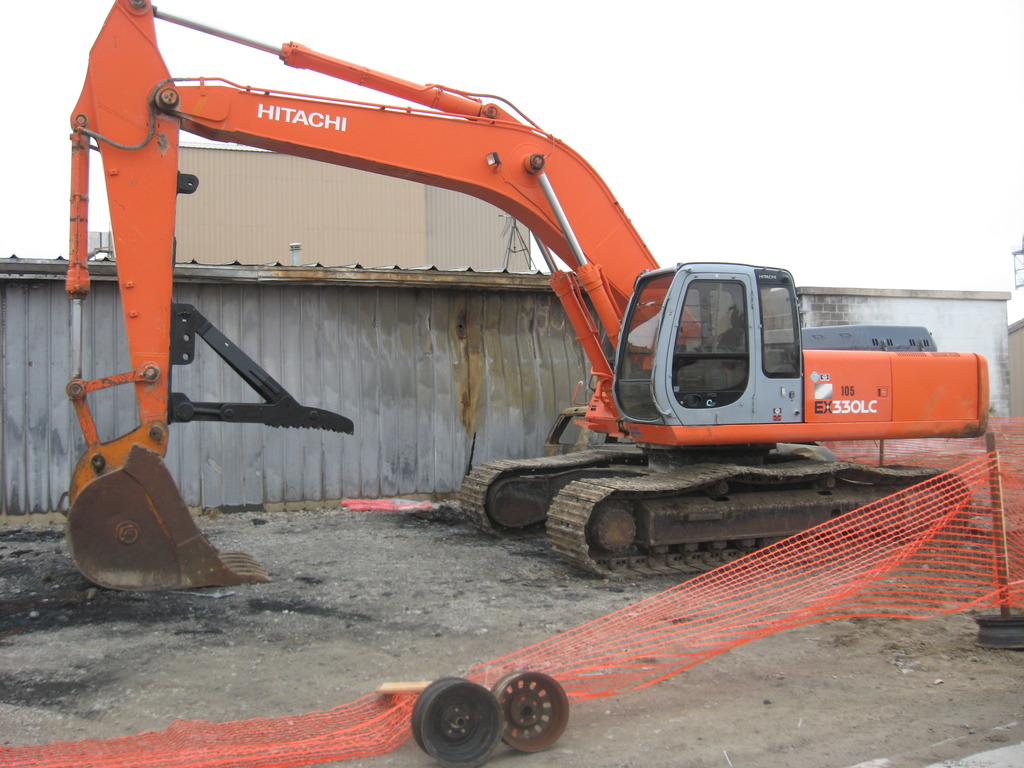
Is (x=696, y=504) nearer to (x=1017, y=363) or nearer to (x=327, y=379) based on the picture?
(x=327, y=379)

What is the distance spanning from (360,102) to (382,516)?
4.63 metres

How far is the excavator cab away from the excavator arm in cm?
77

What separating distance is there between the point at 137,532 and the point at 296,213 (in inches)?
753

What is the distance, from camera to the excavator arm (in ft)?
19.3

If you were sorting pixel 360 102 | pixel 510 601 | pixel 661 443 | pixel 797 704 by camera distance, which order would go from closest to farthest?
pixel 797 704 → pixel 510 601 → pixel 360 102 → pixel 661 443

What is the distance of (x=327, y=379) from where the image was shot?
10328mm

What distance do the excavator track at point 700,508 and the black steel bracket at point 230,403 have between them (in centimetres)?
198

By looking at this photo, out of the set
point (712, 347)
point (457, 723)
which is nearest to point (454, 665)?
point (457, 723)

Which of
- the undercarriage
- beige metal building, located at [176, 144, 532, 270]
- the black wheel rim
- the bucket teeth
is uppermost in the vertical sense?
beige metal building, located at [176, 144, 532, 270]

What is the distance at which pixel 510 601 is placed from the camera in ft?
20.7

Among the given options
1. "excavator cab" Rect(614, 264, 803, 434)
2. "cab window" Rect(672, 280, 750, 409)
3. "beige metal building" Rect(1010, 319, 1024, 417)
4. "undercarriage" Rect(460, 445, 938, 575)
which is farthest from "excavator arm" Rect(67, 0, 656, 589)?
"beige metal building" Rect(1010, 319, 1024, 417)

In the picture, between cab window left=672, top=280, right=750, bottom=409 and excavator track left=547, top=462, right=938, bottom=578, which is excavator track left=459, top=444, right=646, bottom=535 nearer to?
excavator track left=547, top=462, right=938, bottom=578

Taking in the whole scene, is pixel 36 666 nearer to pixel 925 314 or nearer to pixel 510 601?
pixel 510 601

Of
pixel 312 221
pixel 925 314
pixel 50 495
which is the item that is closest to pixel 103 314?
pixel 50 495
